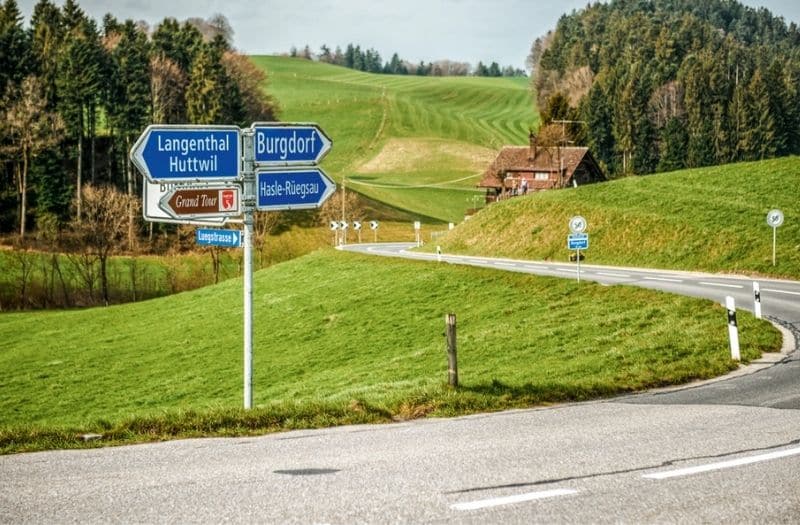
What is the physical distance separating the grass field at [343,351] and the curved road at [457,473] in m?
1.39

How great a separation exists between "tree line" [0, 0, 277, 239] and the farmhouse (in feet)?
120

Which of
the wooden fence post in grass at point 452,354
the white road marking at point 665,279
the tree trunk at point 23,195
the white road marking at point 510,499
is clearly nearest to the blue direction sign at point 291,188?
the wooden fence post in grass at point 452,354

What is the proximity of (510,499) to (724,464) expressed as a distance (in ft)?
9.06

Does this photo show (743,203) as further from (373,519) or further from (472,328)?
(373,519)

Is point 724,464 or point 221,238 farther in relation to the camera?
point 221,238

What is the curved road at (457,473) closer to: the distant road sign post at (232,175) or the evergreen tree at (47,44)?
the distant road sign post at (232,175)

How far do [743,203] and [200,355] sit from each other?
34.9m

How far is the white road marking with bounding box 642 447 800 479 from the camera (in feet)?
27.3

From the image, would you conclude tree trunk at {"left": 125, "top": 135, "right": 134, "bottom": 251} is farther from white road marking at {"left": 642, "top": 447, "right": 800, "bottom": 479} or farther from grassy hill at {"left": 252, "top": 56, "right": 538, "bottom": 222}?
white road marking at {"left": 642, "top": 447, "right": 800, "bottom": 479}

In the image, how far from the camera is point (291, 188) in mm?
13984

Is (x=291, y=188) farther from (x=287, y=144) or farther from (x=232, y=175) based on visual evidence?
(x=232, y=175)

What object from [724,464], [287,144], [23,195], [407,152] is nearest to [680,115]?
[407,152]

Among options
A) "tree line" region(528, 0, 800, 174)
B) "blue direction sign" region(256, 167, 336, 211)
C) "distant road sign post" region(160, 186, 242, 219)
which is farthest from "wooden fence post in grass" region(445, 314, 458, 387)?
"tree line" region(528, 0, 800, 174)

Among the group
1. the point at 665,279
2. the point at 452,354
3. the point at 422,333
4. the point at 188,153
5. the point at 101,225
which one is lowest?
the point at 422,333
